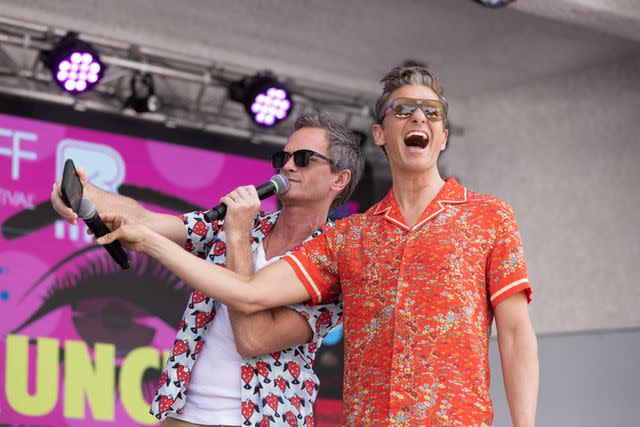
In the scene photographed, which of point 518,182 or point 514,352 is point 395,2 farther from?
point 514,352

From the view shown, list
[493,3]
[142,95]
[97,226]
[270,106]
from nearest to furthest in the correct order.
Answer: [97,226], [493,3], [142,95], [270,106]

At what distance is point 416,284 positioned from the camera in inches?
83.0

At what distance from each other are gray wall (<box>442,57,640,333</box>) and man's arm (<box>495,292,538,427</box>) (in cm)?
469

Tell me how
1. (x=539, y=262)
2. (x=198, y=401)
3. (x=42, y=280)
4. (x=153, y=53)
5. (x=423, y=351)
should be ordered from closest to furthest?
(x=423, y=351)
(x=198, y=401)
(x=42, y=280)
(x=153, y=53)
(x=539, y=262)

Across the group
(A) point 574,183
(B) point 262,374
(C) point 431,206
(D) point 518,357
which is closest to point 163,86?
(A) point 574,183

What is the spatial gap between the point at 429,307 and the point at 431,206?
0.27 meters

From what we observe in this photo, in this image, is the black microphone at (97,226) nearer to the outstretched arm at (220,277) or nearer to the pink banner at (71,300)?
the outstretched arm at (220,277)

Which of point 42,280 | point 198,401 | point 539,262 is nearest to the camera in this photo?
point 198,401

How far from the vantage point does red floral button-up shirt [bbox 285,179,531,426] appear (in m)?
2.03

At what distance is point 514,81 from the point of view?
7.49 m

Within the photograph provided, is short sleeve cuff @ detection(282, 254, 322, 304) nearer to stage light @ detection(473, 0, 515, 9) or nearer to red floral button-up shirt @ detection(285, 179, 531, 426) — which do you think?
red floral button-up shirt @ detection(285, 179, 531, 426)

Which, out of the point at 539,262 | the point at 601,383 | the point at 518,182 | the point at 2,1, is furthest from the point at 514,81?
the point at 2,1

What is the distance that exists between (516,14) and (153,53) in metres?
2.42

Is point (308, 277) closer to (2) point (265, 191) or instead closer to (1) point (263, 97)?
(2) point (265, 191)
